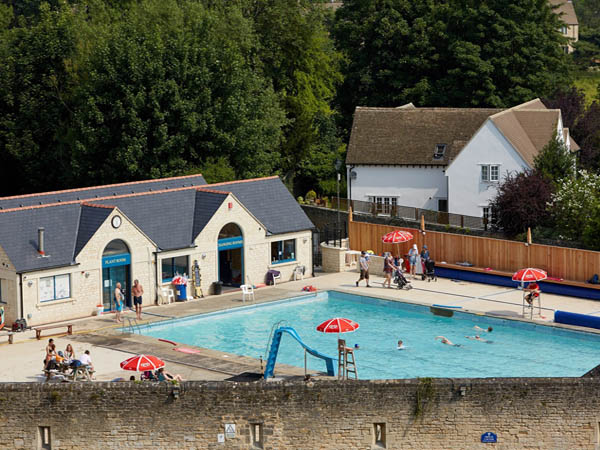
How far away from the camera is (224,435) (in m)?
27.9

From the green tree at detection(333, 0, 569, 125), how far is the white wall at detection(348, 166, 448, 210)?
11976 mm

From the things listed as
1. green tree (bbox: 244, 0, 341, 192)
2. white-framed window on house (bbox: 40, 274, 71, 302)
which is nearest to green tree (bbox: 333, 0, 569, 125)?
green tree (bbox: 244, 0, 341, 192)

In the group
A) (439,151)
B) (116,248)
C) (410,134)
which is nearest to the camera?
(116,248)

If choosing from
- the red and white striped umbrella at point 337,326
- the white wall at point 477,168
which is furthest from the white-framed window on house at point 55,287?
the white wall at point 477,168

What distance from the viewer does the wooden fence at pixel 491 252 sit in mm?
46188

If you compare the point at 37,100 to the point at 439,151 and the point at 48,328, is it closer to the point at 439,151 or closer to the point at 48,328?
the point at 439,151

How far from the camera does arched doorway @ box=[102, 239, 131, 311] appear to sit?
145 feet

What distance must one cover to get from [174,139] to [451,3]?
28.9 metres

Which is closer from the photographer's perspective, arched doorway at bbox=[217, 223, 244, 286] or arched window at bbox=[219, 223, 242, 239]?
arched doorway at bbox=[217, 223, 244, 286]

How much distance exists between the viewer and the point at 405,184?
64625 millimetres

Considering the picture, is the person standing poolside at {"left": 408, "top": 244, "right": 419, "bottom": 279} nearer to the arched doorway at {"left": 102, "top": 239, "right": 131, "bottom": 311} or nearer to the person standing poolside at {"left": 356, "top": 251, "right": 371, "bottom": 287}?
the person standing poolside at {"left": 356, "top": 251, "right": 371, "bottom": 287}

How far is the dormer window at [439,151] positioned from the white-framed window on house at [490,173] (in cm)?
396

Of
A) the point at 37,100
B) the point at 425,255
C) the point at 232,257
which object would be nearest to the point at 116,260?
the point at 232,257

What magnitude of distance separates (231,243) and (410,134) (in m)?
20.7
